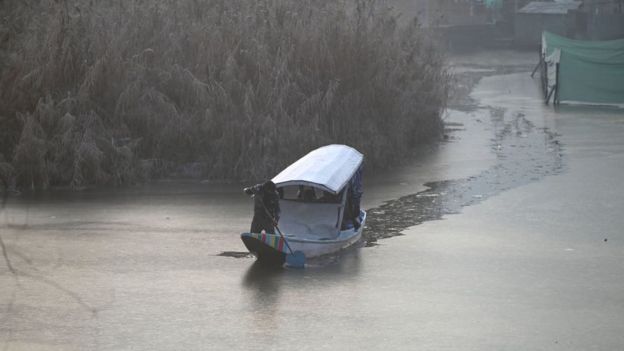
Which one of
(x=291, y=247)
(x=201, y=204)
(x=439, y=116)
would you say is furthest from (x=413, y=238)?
(x=439, y=116)

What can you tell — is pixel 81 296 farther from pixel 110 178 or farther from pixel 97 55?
pixel 97 55

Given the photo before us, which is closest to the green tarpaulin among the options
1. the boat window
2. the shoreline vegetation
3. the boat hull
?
the shoreline vegetation

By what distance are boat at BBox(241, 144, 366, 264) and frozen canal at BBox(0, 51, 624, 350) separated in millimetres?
299

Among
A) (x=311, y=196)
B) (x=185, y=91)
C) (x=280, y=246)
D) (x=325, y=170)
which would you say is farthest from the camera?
(x=185, y=91)

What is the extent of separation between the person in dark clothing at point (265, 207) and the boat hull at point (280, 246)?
26 centimetres

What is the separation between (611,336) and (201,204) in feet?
33.2

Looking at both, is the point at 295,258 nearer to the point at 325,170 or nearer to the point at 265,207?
the point at 265,207

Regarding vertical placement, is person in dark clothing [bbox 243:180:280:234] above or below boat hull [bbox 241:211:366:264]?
above

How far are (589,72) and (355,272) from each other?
24542mm

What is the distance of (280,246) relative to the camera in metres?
14.9

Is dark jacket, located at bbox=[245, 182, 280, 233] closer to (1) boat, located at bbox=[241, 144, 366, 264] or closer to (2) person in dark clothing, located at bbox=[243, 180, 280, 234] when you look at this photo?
(2) person in dark clothing, located at bbox=[243, 180, 280, 234]

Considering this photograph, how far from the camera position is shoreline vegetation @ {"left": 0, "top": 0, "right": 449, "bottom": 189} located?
2308cm

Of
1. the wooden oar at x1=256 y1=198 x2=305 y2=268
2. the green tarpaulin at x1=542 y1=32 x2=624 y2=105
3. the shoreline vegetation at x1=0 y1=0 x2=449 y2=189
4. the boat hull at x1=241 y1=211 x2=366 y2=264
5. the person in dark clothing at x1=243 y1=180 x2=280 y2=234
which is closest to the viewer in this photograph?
the boat hull at x1=241 y1=211 x2=366 y2=264

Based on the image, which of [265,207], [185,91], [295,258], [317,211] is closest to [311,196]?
[317,211]
